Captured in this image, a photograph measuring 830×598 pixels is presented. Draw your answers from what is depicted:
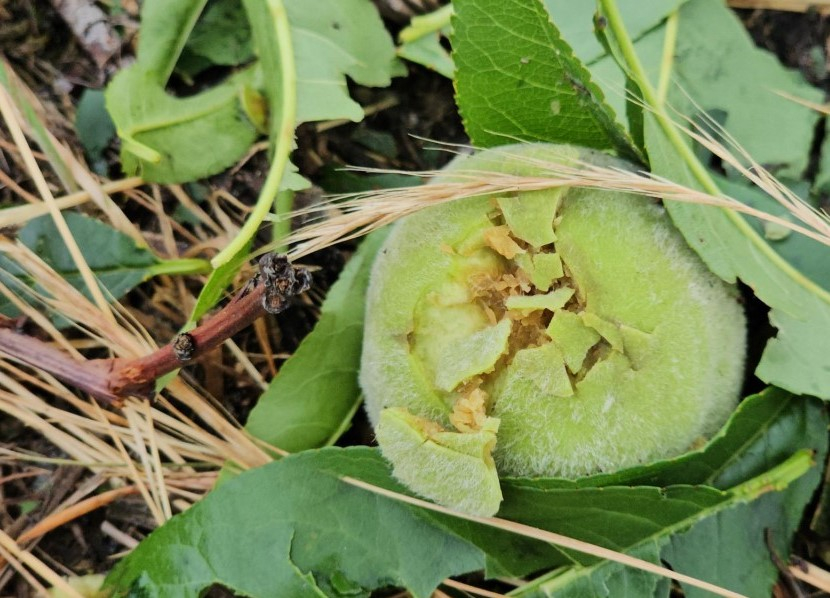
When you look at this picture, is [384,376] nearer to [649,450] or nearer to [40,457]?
[649,450]

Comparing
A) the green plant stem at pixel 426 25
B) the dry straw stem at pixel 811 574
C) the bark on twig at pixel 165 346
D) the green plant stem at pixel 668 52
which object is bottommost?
the dry straw stem at pixel 811 574

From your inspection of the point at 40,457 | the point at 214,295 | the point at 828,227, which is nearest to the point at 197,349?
the point at 214,295

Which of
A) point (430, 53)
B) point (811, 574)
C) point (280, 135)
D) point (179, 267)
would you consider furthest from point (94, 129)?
point (811, 574)

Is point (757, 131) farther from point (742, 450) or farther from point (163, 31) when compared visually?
point (163, 31)

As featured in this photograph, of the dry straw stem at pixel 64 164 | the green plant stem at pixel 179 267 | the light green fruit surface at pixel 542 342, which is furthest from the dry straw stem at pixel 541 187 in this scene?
the dry straw stem at pixel 64 164

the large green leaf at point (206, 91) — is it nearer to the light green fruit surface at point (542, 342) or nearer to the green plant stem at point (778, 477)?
the light green fruit surface at point (542, 342)
